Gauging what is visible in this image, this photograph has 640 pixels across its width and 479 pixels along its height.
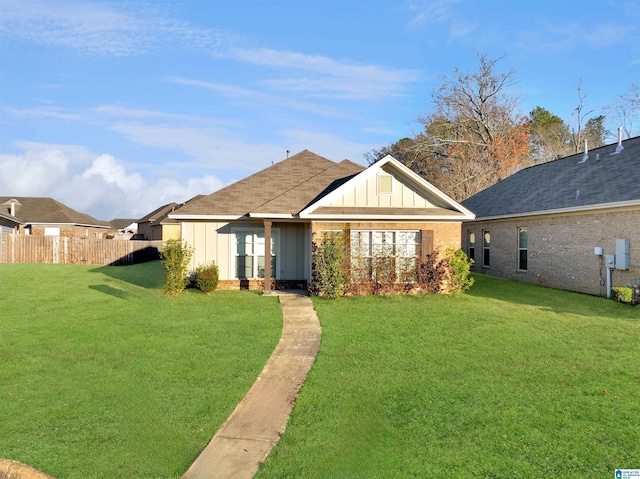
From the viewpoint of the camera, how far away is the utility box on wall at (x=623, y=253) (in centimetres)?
1307

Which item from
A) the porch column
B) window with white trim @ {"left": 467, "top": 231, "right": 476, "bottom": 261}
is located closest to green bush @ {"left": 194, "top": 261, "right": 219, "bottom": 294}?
the porch column

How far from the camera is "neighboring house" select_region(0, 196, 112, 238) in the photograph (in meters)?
37.0

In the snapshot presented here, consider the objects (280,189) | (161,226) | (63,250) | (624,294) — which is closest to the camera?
(624,294)

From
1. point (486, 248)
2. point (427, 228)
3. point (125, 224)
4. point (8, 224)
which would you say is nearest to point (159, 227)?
point (8, 224)

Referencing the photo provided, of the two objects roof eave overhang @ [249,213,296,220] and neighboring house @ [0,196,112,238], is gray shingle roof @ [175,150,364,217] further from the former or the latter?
neighboring house @ [0,196,112,238]

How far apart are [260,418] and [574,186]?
16.1 m

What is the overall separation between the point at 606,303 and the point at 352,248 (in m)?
8.16

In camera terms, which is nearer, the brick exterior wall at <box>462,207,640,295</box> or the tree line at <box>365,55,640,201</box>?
the brick exterior wall at <box>462,207,640,295</box>

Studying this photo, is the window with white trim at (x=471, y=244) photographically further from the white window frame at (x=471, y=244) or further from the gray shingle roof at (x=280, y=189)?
the gray shingle roof at (x=280, y=189)

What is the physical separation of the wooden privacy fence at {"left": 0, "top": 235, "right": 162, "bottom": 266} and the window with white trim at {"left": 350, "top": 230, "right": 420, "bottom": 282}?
18557 millimetres

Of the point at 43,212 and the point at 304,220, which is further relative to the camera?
the point at 43,212

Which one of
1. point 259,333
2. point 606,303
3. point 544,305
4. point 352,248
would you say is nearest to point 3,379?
point 259,333

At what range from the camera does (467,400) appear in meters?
6.20

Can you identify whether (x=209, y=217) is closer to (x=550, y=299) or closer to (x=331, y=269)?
(x=331, y=269)
